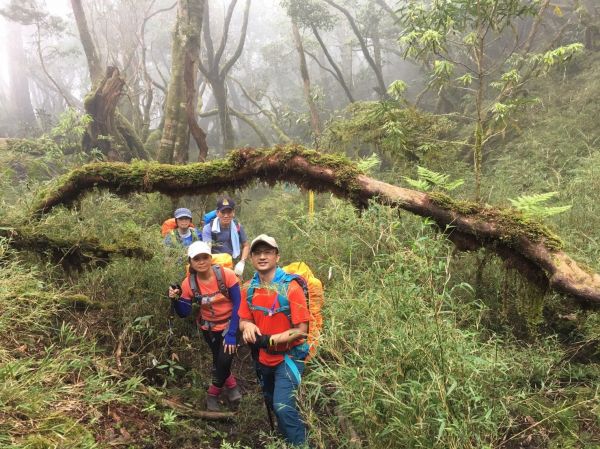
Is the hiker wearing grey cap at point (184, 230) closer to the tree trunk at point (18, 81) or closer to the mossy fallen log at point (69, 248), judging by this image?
the mossy fallen log at point (69, 248)

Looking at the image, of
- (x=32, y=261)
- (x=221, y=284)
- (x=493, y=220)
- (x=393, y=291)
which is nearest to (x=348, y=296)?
(x=393, y=291)

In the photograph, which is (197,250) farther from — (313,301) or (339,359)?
(339,359)

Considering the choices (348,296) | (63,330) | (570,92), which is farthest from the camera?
(570,92)

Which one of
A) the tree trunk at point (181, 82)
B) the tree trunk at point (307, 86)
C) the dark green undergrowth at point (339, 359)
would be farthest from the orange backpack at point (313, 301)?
the tree trunk at point (307, 86)

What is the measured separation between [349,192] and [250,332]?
227 cm

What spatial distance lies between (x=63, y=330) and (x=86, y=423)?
1.17 meters

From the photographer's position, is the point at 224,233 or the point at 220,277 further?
the point at 224,233

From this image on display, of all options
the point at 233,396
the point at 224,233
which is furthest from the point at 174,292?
the point at 224,233

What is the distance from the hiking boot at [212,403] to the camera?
14.4ft

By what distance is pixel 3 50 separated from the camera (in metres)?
38.2

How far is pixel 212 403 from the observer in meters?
4.43

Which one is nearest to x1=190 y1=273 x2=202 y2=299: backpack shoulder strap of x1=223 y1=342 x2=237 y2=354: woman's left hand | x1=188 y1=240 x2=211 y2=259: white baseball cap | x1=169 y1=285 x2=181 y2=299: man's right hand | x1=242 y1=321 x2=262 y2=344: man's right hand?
x1=169 y1=285 x2=181 y2=299: man's right hand

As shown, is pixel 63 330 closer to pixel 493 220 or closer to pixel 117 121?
pixel 493 220

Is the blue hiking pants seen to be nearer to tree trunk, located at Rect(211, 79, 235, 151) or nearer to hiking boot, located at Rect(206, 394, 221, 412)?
hiking boot, located at Rect(206, 394, 221, 412)
